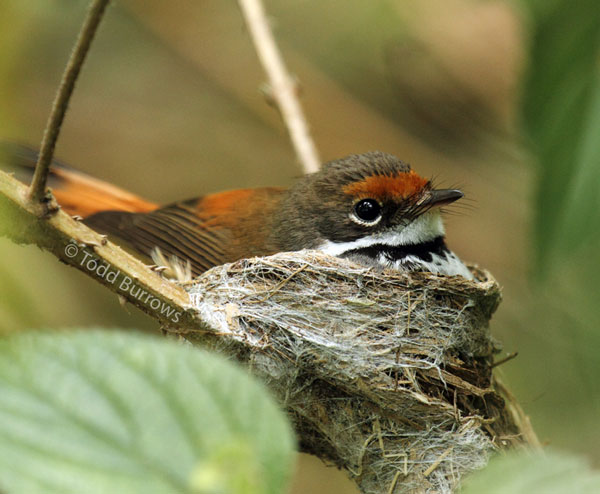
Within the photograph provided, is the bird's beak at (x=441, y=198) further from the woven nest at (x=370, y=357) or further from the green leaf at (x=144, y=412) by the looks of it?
the green leaf at (x=144, y=412)

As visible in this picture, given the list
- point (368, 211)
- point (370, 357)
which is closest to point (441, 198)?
point (368, 211)

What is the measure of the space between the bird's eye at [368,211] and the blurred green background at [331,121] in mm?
1022

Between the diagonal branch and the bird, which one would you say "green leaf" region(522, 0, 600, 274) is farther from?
the diagonal branch

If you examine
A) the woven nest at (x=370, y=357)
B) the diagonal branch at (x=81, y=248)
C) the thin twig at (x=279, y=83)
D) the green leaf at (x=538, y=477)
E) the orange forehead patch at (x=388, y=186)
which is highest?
the thin twig at (x=279, y=83)

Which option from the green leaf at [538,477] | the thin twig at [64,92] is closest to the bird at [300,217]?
the thin twig at [64,92]

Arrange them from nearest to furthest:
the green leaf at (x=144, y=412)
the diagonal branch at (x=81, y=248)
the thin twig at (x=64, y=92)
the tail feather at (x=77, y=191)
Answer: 1. the green leaf at (x=144, y=412)
2. the thin twig at (x=64, y=92)
3. the diagonal branch at (x=81, y=248)
4. the tail feather at (x=77, y=191)

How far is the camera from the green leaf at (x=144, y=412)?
1.20m

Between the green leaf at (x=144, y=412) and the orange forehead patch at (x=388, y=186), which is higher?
the orange forehead patch at (x=388, y=186)

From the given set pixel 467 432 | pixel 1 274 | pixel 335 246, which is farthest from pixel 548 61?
pixel 1 274

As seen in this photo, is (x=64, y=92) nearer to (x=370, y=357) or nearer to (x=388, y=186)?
(x=370, y=357)

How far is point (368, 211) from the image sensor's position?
373 cm

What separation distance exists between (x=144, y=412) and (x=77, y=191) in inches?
136

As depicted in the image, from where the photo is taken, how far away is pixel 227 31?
6.98m

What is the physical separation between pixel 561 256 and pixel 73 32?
18.3 feet
